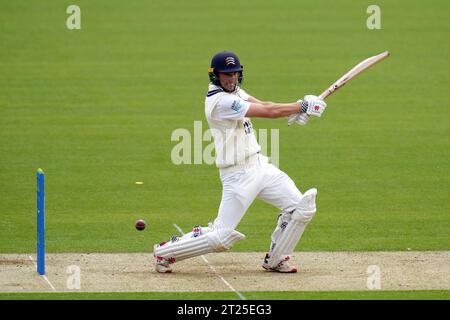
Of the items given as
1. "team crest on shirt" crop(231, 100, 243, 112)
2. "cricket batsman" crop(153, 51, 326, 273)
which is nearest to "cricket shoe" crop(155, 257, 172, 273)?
"cricket batsman" crop(153, 51, 326, 273)

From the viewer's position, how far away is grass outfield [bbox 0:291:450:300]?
966cm

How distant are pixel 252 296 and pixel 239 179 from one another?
4.44 feet

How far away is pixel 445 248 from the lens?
11.8m

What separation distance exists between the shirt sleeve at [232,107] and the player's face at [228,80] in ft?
0.50

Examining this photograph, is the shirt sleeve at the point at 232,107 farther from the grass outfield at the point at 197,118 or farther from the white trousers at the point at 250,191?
the grass outfield at the point at 197,118

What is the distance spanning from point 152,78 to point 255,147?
482 inches

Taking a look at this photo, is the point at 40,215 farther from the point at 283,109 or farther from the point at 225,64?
the point at 283,109

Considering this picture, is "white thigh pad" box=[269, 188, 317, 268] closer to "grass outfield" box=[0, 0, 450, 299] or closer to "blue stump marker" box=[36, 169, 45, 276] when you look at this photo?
"grass outfield" box=[0, 0, 450, 299]

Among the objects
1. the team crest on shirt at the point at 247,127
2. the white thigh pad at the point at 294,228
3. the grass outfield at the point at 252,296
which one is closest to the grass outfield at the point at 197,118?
the grass outfield at the point at 252,296

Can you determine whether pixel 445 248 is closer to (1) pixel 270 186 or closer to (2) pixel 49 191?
(1) pixel 270 186

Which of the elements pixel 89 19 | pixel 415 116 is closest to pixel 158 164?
pixel 415 116

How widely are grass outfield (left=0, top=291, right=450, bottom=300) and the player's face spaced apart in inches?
82.9

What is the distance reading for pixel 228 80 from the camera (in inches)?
415

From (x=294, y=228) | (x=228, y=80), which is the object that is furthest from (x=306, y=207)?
(x=228, y=80)
